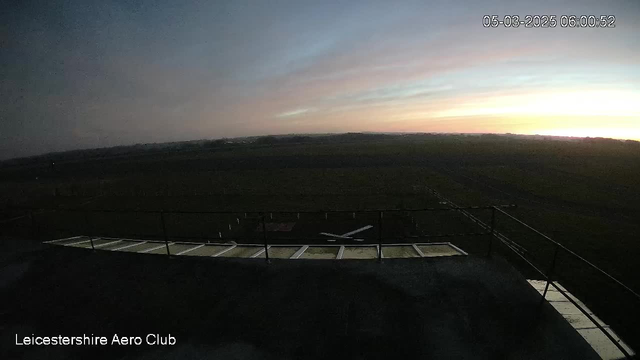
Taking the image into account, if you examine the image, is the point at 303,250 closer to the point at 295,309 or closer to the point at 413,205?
the point at 295,309

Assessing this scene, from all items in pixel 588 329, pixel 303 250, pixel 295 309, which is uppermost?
pixel 295 309

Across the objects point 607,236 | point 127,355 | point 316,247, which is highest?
point 127,355

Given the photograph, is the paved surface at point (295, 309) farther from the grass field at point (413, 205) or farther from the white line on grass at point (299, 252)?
the white line on grass at point (299, 252)

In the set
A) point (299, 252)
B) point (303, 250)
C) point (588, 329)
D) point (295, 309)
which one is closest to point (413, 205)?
point (588, 329)

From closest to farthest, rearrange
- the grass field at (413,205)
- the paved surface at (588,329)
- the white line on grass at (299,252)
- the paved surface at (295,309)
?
1. the paved surface at (295,309)
2. the paved surface at (588,329)
3. the white line on grass at (299,252)
4. the grass field at (413,205)

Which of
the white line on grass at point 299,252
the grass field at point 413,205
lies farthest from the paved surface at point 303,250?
the grass field at point 413,205

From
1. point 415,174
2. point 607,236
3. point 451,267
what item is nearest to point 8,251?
point 451,267

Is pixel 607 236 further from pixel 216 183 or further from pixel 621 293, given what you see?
pixel 216 183

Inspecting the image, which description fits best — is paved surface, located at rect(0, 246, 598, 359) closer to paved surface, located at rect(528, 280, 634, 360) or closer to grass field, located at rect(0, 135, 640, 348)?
grass field, located at rect(0, 135, 640, 348)

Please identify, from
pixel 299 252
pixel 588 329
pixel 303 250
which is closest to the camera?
pixel 588 329
